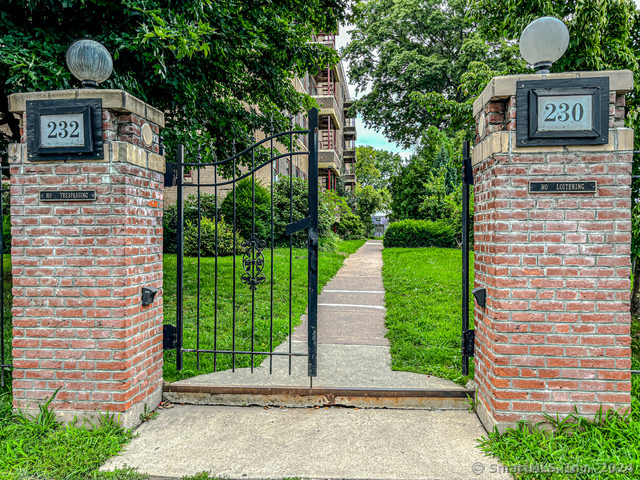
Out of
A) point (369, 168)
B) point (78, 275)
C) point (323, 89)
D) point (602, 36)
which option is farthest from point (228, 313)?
point (369, 168)

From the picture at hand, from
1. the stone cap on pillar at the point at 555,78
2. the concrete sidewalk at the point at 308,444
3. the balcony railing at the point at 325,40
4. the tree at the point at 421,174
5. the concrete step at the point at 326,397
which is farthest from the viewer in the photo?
the tree at the point at 421,174

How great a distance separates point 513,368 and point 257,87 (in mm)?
7330

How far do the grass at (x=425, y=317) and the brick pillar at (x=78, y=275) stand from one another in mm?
2696

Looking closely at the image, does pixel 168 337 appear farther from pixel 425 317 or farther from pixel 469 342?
pixel 425 317

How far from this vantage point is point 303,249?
14.4m

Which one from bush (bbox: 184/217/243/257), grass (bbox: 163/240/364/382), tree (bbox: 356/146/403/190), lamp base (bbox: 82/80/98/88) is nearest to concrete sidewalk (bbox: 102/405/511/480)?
grass (bbox: 163/240/364/382)

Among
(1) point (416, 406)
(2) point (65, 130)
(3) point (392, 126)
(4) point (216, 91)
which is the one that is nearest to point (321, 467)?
(1) point (416, 406)

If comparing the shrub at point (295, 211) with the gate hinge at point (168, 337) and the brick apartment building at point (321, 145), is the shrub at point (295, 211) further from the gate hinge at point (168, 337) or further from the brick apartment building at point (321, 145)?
the gate hinge at point (168, 337)

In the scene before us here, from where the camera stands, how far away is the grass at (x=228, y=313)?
4.63 meters

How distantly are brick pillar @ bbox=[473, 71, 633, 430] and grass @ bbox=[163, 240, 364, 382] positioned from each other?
2.10m

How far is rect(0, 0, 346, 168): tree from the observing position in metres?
4.72

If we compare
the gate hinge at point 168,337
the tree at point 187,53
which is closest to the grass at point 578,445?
the gate hinge at point 168,337

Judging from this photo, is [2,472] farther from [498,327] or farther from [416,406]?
[498,327]

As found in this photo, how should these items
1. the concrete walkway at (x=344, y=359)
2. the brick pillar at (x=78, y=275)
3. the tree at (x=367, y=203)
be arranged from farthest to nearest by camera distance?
the tree at (x=367, y=203) → the concrete walkway at (x=344, y=359) → the brick pillar at (x=78, y=275)
